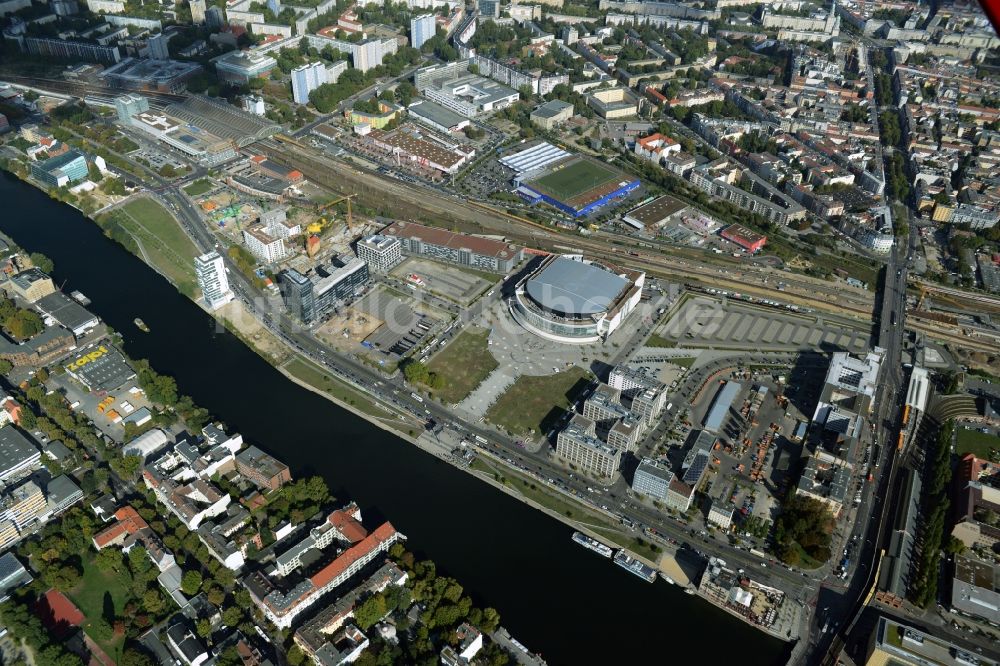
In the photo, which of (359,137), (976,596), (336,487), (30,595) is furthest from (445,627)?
(359,137)

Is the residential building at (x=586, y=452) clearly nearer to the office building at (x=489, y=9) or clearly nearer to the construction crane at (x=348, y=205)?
the construction crane at (x=348, y=205)

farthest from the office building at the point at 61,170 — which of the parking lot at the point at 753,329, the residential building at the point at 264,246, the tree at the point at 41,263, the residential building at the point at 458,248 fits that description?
the parking lot at the point at 753,329

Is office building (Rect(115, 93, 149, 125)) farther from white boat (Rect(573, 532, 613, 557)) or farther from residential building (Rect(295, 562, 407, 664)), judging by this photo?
white boat (Rect(573, 532, 613, 557))

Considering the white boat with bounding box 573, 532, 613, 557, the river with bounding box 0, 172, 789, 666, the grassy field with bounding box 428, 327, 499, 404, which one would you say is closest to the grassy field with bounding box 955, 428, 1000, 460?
the river with bounding box 0, 172, 789, 666

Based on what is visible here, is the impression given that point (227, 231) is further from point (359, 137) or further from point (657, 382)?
point (657, 382)

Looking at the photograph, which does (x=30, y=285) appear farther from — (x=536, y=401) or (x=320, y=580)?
(x=536, y=401)

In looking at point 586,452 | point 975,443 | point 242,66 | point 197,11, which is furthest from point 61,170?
point 975,443

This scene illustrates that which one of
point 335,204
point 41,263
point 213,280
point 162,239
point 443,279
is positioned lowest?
point 162,239
